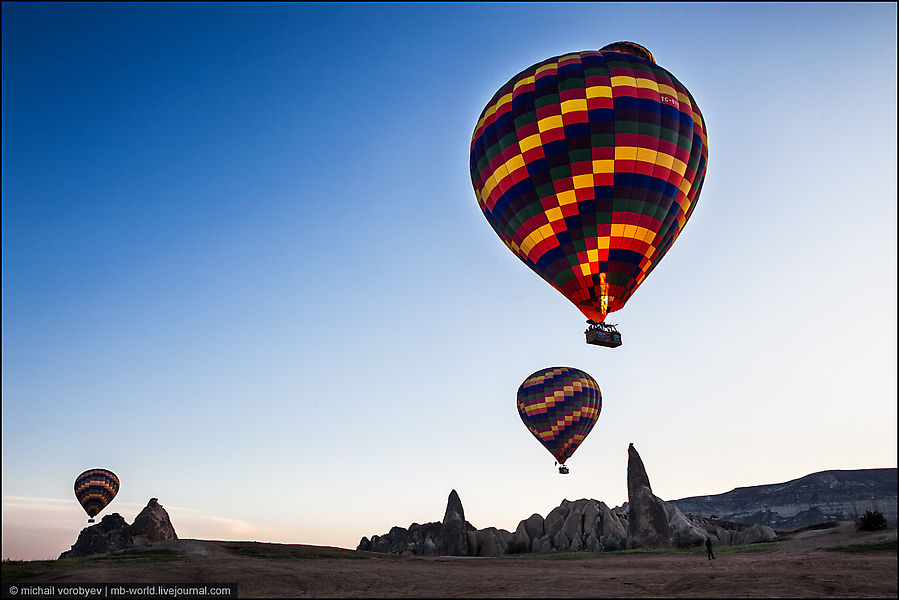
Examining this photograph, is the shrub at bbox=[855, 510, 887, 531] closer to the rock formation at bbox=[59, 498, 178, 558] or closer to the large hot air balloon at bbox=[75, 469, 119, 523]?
the rock formation at bbox=[59, 498, 178, 558]

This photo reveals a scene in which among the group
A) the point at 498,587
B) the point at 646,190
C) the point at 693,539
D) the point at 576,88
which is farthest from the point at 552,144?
the point at 693,539

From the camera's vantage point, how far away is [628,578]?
18.7 meters

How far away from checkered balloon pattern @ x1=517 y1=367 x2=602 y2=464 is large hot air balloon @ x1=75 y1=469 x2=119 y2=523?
4701 centimetres

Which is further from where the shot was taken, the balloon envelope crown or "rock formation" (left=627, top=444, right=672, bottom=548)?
"rock formation" (left=627, top=444, right=672, bottom=548)

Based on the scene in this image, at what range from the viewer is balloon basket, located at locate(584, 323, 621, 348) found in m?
21.7

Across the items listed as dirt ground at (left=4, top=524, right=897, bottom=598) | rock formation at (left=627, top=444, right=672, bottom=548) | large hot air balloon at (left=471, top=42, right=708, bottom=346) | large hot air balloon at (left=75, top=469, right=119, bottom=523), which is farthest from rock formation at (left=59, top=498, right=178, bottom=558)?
large hot air balloon at (left=471, top=42, right=708, bottom=346)

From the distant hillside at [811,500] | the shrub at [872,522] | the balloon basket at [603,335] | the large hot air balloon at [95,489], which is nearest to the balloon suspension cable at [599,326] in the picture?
the balloon basket at [603,335]

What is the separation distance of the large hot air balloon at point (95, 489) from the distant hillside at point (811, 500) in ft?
335

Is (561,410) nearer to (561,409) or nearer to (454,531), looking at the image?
(561,409)

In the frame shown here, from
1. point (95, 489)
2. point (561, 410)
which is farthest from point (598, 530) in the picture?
point (95, 489)

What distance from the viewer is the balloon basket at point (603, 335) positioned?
A: 21.7 m

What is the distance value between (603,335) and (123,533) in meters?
55.9

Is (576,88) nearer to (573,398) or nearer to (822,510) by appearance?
(573,398)

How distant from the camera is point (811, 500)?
338 ft
